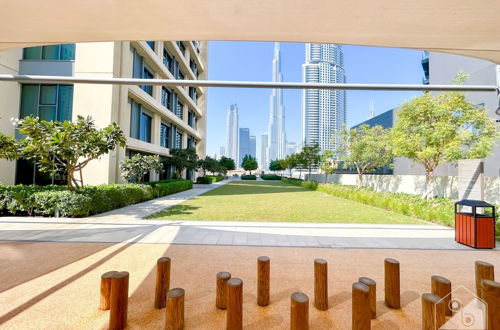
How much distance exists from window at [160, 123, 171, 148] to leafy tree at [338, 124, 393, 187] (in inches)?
763

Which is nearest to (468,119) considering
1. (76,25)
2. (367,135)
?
(367,135)

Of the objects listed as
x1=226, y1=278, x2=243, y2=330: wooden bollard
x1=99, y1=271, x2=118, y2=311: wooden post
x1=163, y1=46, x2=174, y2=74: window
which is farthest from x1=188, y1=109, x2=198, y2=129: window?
x1=226, y1=278, x2=243, y2=330: wooden bollard

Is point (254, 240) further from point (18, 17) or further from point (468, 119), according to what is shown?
point (468, 119)

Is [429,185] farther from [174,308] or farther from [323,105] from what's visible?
[323,105]

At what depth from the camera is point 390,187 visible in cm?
1891

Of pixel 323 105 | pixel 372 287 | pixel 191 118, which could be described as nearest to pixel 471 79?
pixel 372 287

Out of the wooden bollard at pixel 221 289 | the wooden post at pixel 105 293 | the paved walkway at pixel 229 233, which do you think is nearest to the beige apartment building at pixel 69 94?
the paved walkway at pixel 229 233

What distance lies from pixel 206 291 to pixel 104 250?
3.38 meters

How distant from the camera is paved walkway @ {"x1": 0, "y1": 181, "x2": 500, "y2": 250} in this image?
610cm

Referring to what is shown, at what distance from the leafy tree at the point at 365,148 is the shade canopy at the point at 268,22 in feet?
60.1

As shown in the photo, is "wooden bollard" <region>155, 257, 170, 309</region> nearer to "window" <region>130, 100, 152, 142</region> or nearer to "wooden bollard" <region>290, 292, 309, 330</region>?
"wooden bollard" <region>290, 292, 309, 330</region>

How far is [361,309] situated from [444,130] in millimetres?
13537

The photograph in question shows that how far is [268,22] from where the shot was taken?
137 inches

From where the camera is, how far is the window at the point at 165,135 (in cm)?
2356
